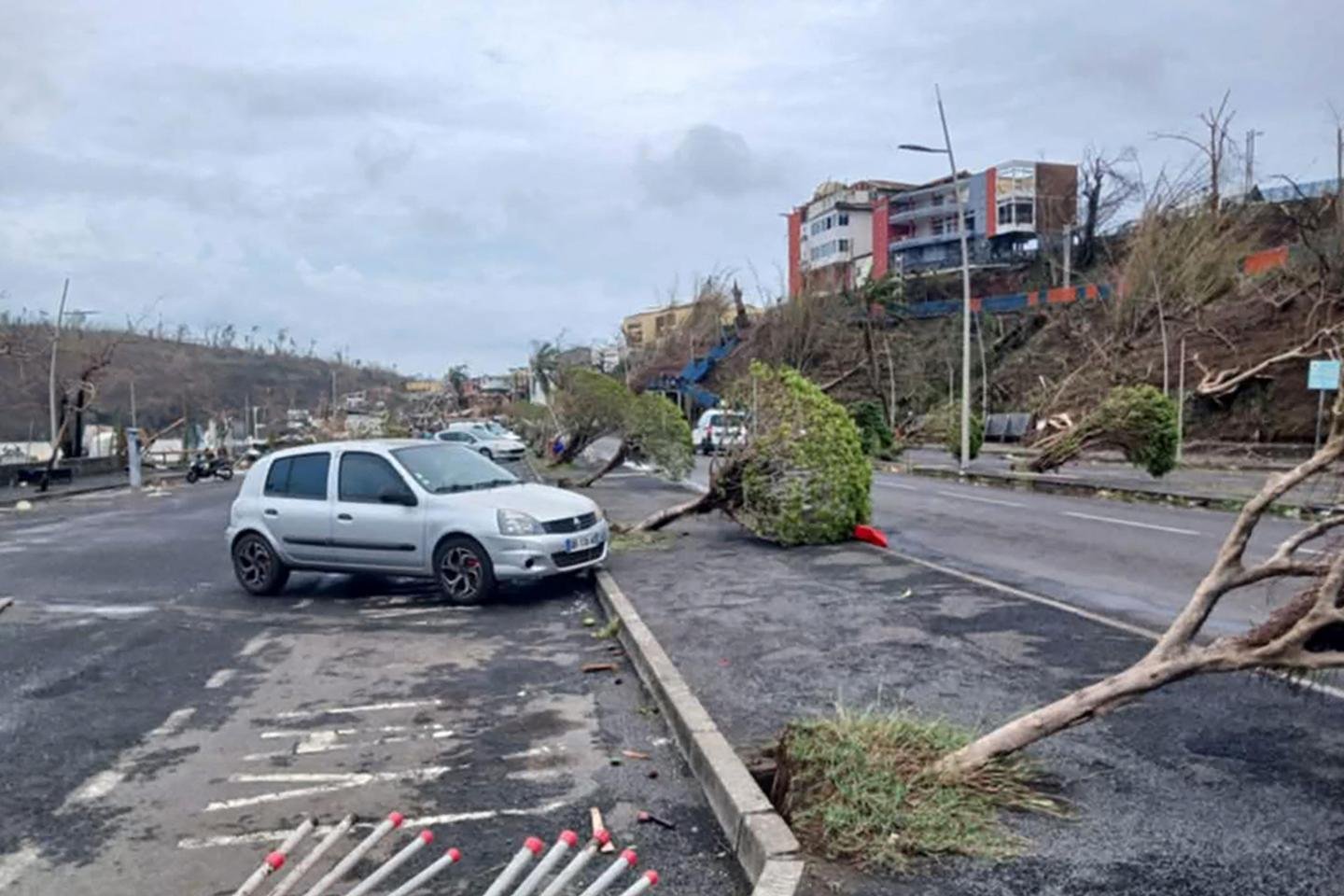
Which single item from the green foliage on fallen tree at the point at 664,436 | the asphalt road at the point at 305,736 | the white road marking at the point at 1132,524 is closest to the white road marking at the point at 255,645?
the asphalt road at the point at 305,736

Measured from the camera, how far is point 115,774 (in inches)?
231

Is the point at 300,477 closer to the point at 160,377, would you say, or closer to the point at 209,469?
the point at 209,469

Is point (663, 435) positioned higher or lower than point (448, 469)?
higher

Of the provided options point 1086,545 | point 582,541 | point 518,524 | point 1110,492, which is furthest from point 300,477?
point 1110,492

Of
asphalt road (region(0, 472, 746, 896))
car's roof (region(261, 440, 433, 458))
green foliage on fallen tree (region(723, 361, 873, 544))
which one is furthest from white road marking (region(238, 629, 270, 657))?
green foliage on fallen tree (region(723, 361, 873, 544))

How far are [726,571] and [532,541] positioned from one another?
2.59 m

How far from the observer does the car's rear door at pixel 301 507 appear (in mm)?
11289

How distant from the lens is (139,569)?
14188 millimetres

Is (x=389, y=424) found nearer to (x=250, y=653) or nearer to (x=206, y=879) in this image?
(x=250, y=653)

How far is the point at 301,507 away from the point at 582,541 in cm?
303

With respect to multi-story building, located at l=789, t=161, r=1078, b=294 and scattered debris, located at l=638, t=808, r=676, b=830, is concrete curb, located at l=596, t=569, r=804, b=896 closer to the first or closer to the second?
scattered debris, located at l=638, t=808, r=676, b=830

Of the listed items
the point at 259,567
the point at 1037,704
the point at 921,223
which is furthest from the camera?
the point at 921,223

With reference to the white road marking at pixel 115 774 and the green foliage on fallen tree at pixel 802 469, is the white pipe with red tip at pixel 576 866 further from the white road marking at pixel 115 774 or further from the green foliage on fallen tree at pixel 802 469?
the green foliage on fallen tree at pixel 802 469

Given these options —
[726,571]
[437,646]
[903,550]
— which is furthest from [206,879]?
[903,550]
